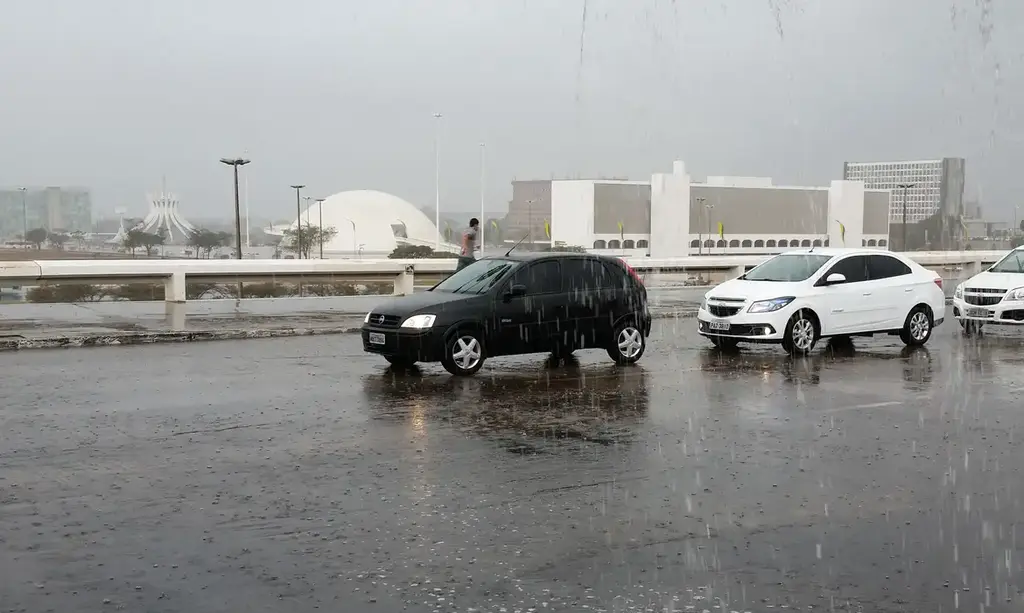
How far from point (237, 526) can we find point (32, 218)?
202ft

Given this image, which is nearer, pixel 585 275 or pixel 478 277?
pixel 478 277

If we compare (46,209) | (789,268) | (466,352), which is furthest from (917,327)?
(46,209)

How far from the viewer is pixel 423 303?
13328 millimetres

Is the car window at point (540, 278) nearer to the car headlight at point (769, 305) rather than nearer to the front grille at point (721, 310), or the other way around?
the front grille at point (721, 310)

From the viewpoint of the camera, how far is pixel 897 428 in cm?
980

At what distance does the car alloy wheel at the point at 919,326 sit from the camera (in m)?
17.2

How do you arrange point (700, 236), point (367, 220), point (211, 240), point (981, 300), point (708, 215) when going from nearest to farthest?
point (981, 300) < point (211, 240) < point (700, 236) < point (708, 215) < point (367, 220)

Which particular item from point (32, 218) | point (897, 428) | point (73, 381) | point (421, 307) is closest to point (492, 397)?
point (421, 307)

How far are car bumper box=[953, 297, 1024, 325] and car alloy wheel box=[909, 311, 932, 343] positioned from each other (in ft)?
8.27

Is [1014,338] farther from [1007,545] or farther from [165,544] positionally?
[165,544]

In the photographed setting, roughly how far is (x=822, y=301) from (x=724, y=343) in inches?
72.5

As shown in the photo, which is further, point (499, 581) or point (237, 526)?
point (237, 526)

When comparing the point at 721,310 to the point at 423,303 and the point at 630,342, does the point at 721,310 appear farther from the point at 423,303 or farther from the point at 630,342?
the point at 423,303

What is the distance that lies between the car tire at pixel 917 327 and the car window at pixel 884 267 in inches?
25.9
